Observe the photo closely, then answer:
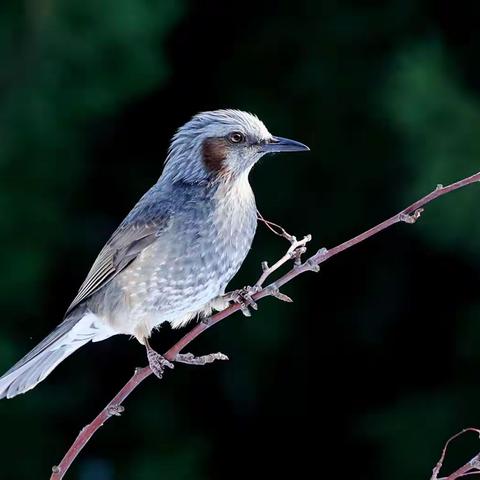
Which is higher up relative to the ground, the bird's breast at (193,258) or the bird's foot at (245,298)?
the bird's breast at (193,258)

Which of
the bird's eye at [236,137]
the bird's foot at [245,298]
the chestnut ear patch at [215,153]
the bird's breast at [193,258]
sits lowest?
the bird's foot at [245,298]

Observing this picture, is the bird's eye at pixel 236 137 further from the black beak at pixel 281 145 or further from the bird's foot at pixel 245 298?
the bird's foot at pixel 245 298

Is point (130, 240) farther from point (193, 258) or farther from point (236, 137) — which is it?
point (236, 137)

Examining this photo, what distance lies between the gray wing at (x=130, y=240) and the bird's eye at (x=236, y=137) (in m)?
0.31

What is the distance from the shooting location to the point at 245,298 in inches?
107

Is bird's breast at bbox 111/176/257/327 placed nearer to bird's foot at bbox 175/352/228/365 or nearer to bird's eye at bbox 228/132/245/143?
bird's eye at bbox 228/132/245/143

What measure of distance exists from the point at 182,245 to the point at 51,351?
59 cm

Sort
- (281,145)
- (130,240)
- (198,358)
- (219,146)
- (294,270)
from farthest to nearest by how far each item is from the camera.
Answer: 1. (130,240)
2. (219,146)
3. (281,145)
4. (198,358)
5. (294,270)

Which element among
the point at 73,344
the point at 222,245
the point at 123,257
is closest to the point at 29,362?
the point at 73,344

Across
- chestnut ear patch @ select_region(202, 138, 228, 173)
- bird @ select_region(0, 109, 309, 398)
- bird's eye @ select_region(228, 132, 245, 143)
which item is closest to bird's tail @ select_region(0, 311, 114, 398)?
bird @ select_region(0, 109, 309, 398)

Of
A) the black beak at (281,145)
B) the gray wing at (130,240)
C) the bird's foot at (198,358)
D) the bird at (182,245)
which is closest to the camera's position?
the bird's foot at (198,358)

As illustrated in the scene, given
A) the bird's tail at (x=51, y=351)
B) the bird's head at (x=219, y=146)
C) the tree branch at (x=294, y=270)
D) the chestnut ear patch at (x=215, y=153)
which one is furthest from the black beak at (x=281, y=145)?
the bird's tail at (x=51, y=351)

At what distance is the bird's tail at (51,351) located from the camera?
10.1 feet

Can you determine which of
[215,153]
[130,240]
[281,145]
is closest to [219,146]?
[215,153]
